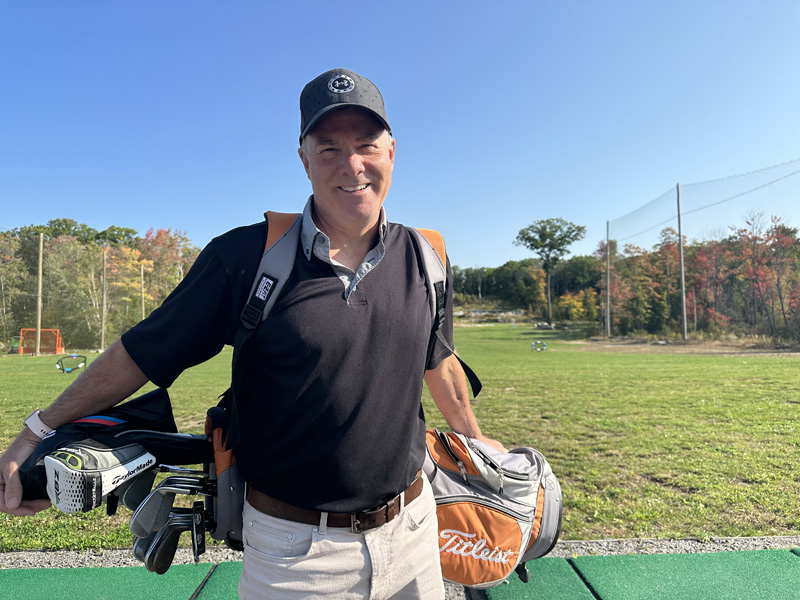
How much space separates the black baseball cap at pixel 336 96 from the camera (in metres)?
1.75

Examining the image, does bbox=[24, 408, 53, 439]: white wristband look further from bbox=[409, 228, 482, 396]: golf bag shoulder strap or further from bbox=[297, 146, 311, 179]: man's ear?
bbox=[409, 228, 482, 396]: golf bag shoulder strap

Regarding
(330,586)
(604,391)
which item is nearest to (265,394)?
(330,586)

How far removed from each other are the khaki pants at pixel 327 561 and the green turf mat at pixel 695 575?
172cm

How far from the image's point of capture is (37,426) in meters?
1.56

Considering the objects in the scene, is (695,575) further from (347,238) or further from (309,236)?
(309,236)

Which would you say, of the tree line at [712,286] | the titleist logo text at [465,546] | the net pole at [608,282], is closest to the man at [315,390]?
the titleist logo text at [465,546]

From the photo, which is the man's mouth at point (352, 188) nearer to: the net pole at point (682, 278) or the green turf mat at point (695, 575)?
the green turf mat at point (695, 575)

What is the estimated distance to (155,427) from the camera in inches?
70.7

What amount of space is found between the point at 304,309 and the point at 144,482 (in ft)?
2.79

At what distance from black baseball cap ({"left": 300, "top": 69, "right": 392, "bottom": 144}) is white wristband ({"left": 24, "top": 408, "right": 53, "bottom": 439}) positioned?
1.23 m

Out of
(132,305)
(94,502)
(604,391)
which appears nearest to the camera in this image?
(94,502)

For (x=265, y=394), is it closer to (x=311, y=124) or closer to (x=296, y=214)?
(x=296, y=214)

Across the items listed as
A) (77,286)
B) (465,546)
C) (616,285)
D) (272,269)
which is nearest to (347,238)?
(272,269)

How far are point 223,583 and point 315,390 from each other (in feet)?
6.97
